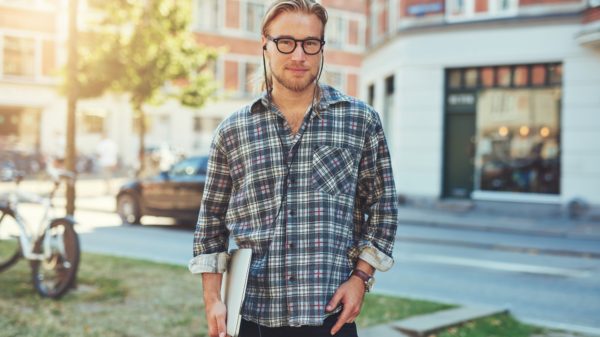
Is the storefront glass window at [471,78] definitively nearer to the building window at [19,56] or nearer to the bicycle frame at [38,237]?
the bicycle frame at [38,237]

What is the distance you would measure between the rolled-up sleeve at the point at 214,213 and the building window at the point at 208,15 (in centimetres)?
3868

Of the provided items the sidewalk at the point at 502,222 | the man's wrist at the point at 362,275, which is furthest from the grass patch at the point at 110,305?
the sidewalk at the point at 502,222

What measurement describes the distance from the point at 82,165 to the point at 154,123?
7.53 metres

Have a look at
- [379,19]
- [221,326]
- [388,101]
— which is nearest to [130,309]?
[221,326]

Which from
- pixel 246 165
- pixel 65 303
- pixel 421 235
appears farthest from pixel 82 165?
pixel 246 165

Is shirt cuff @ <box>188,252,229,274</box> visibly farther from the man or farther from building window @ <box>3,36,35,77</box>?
building window @ <box>3,36,35,77</box>

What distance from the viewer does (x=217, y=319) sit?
2.33 metres

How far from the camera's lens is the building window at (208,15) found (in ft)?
131

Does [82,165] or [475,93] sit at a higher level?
[475,93]

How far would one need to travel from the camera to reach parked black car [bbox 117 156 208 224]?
13.9m

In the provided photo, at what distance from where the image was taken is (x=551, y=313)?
7.08 m

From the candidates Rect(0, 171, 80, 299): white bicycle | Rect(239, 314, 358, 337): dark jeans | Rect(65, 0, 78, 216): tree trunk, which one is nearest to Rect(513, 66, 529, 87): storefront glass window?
Rect(65, 0, 78, 216): tree trunk

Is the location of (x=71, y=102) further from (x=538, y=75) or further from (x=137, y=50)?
(x=137, y=50)

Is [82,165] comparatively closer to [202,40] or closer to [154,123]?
[154,123]
